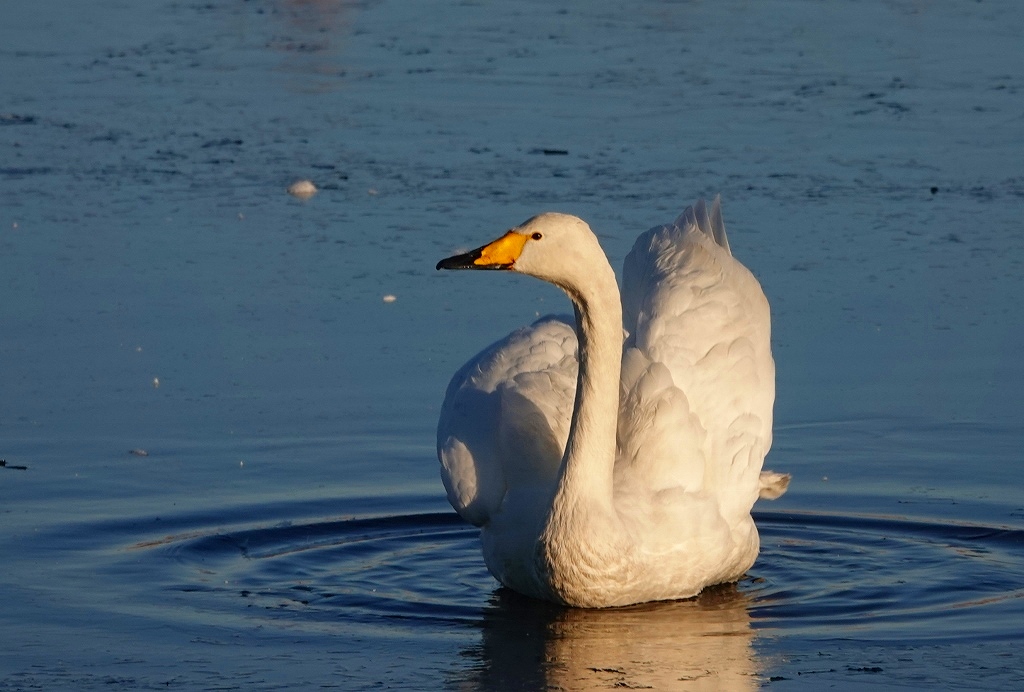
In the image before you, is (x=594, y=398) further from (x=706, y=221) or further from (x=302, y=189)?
(x=302, y=189)

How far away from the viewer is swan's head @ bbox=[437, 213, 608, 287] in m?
6.29

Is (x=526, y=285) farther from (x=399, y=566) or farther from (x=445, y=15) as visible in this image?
(x=445, y=15)

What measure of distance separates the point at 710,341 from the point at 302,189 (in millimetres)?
5311

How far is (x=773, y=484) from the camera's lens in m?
7.34

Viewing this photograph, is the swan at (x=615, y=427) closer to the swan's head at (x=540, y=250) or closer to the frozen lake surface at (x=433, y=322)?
the swan's head at (x=540, y=250)

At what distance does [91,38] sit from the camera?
16.8 metres

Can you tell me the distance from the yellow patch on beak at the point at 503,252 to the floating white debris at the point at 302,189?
591 cm

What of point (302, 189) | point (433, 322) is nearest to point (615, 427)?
point (433, 322)

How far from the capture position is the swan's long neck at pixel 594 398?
6.48 m

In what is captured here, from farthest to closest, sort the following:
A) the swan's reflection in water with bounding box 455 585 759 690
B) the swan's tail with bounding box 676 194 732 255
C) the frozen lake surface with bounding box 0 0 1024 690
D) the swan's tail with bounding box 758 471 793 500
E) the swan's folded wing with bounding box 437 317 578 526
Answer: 1. the swan's tail with bounding box 676 194 732 255
2. the swan's tail with bounding box 758 471 793 500
3. the swan's folded wing with bounding box 437 317 578 526
4. the frozen lake surface with bounding box 0 0 1024 690
5. the swan's reflection in water with bounding box 455 585 759 690

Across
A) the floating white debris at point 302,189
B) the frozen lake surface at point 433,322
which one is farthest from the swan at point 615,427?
the floating white debris at point 302,189

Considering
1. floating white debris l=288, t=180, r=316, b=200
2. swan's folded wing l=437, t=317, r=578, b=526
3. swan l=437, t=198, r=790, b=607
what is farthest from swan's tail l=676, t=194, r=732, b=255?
floating white debris l=288, t=180, r=316, b=200

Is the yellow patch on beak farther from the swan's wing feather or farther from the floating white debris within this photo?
the floating white debris

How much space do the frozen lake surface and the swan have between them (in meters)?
0.21
